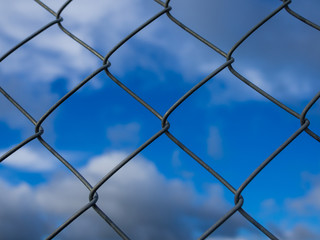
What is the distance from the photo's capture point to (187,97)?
1.41 metres

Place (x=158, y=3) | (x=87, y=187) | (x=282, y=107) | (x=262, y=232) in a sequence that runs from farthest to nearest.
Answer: (x=158, y=3) < (x=87, y=187) < (x=282, y=107) < (x=262, y=232)

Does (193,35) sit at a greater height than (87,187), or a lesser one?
greater

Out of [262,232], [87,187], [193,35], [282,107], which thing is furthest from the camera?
[193,35]

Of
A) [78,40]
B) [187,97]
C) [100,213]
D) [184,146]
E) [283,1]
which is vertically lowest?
[100,213]

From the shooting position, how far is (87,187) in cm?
145

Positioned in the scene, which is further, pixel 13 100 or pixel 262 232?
pixel 13 100

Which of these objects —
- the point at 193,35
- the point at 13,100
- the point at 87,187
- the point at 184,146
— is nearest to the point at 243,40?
the point at 193,35

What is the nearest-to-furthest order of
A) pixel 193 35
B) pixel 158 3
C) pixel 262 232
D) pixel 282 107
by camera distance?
pixel 262 232
pixel 282 107
pixel 193 35
pixel 158 3

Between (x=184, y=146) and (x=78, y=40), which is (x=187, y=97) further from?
(x=78, y=40)

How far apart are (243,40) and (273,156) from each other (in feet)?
1.28

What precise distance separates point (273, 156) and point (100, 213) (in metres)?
0.50

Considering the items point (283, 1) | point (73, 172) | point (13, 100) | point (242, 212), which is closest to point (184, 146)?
point (242, 212)

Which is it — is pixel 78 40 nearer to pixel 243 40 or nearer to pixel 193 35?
pixel 193 35

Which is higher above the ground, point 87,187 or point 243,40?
point 243,40
